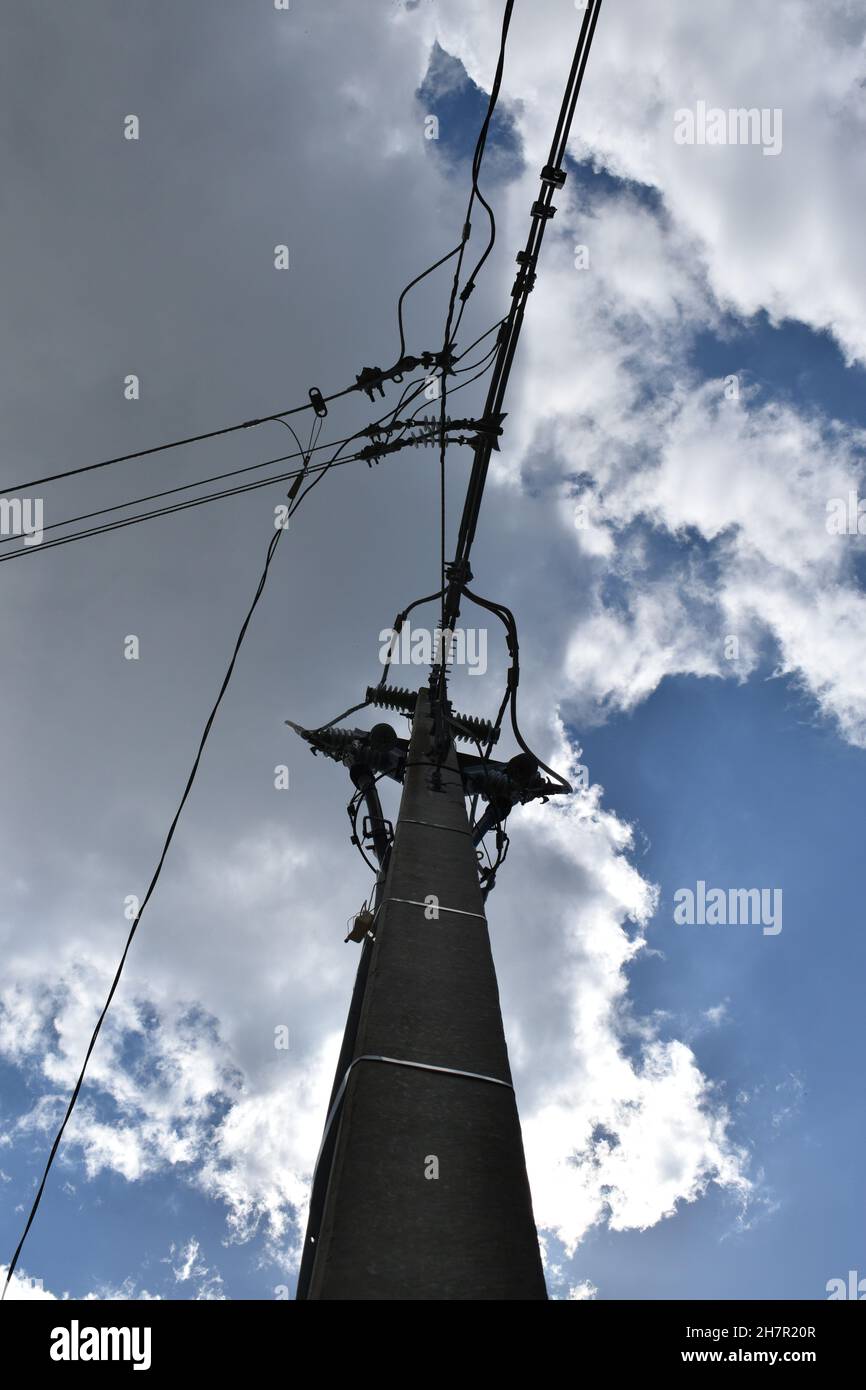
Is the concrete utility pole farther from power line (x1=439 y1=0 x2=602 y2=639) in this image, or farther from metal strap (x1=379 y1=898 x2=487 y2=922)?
power line (x1=439 y1=0 x2=602 y2=639)

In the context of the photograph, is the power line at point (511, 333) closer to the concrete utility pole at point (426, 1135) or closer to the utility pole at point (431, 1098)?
the utility pole at point (431, 1098)

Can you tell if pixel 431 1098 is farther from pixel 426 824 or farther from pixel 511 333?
pixel 511 333

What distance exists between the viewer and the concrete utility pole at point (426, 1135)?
3.61 m

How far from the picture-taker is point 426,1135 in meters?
4.17

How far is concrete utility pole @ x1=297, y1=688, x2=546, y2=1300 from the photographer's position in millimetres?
3613

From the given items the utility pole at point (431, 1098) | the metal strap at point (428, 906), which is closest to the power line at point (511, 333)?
the utility pole at point (431, 1098)

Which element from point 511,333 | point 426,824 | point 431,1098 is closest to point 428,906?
point 426,824
